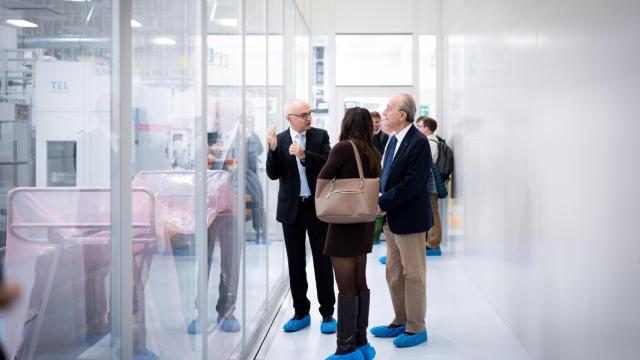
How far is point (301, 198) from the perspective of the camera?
481cm

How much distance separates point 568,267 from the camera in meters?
3.33

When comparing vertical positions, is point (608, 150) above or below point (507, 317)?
above

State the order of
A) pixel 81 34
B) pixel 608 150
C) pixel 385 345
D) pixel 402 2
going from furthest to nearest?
1. pixel 402 2
2. pixel 385 345
3. pixel 608 150
4. pixel 81 34

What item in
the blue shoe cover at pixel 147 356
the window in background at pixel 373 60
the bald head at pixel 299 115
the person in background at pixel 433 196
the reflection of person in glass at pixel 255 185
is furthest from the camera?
the window in background at pixel 373 60

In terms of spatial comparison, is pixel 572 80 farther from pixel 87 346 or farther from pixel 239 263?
pixel 87 346

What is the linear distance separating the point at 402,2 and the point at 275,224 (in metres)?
Result: 6.01

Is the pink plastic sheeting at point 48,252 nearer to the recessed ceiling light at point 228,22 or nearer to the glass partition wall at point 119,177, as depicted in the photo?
the glass partition wall at point 119,177

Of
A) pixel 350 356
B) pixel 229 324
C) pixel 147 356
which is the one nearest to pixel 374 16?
pixel 350 356

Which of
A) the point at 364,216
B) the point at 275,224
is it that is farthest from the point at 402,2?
the point at 364,216

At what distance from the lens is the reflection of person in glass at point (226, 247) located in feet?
10.7

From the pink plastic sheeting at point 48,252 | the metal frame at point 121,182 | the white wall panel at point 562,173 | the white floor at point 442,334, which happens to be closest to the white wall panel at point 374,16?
the white wall panel at point 562,173

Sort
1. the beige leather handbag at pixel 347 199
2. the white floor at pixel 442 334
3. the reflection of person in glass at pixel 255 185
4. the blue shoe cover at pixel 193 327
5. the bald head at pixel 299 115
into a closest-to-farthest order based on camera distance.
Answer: the blue shoe cover at pixel 193 327, the beige leather handbag at pixel 347 199, the white floor at pixel 442 334, the reflection of person in glass at pixel 255 185, the bald head at pixel 299 115

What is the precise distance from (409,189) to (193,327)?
1.92m

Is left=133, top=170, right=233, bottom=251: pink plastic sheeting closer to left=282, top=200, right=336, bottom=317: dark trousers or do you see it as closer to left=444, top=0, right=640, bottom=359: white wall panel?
left=282, top=200, right=336, bottom=317: dark trousers
